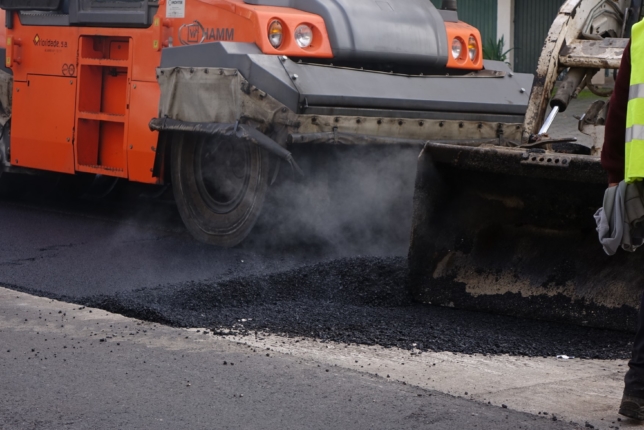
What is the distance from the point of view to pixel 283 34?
22.2ft

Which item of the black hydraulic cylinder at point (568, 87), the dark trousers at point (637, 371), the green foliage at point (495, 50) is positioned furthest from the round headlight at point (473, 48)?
the green foliage at point (495, 50)

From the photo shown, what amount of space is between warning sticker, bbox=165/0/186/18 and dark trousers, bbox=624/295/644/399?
4406mm

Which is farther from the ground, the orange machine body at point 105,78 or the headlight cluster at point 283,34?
the headlight cluster at point 283,34

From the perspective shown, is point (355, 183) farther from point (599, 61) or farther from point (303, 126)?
point (599, 61)

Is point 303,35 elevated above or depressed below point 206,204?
above

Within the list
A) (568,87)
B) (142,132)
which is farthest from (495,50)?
(568,87)

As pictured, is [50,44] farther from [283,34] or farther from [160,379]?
[160,379]

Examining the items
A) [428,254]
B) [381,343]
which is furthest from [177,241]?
[381,343]

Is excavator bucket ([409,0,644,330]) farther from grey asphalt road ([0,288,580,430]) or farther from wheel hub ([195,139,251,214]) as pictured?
wheel hub ([195,139,251,214])

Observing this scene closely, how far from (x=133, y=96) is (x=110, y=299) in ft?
8.18

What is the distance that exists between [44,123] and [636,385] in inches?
234

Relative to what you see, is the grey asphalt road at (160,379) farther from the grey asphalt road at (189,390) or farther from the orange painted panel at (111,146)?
the orange painted panel at (111,146)

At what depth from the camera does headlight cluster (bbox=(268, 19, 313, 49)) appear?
6.71 m

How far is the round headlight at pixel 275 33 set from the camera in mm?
6705
